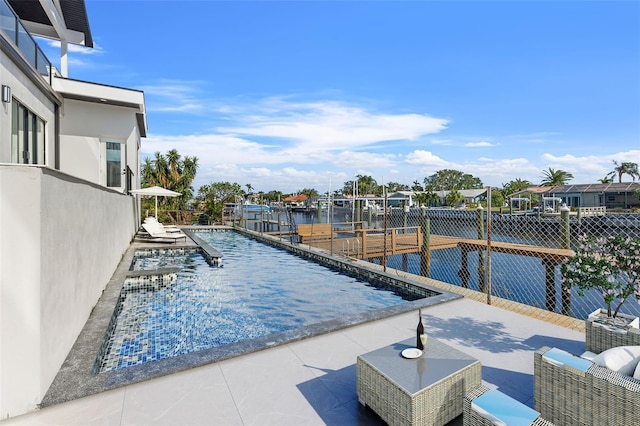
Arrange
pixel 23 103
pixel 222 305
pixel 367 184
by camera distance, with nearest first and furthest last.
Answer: pixel 222 305 < pixel 23 103 < pixel 367 184

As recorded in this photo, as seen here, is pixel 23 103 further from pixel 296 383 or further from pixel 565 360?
A: pixel 565 360

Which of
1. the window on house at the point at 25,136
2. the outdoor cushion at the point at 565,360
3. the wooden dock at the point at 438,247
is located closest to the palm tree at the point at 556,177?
the wooden dock at the point at 438,247

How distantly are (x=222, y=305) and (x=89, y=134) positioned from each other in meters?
9.85

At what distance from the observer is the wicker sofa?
172cm

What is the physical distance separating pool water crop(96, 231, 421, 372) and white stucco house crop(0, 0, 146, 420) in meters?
0.61

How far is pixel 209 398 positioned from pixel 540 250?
837cm

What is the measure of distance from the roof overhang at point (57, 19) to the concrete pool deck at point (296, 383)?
11.0 meters

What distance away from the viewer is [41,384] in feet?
7.72

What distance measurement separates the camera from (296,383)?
8.72 feet

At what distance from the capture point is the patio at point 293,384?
7.36 ft

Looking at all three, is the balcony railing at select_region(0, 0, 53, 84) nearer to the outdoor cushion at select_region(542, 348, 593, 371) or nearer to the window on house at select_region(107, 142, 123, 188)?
the window on house at select_region(107, 142, 123, 188)

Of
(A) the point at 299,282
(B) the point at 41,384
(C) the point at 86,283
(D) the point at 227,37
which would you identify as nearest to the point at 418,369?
(B) the point at 41,384

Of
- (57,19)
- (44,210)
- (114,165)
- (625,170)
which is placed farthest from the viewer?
(625,170)

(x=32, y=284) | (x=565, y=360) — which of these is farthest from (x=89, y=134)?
(x=565, y=360)
